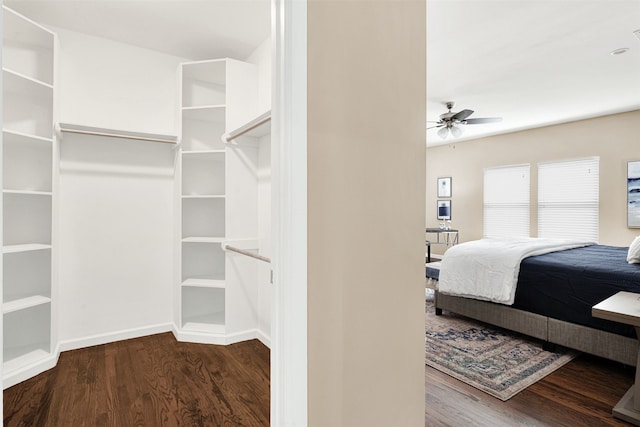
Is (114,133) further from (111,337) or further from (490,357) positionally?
(490,357)

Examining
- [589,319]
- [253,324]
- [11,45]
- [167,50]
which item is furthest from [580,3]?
[11,45]

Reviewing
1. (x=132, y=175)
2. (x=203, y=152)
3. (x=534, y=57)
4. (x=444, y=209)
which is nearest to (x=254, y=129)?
(x=203, y=152)

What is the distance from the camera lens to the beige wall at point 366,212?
4.21 ft

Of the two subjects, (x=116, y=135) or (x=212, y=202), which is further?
(x=212, y=202)

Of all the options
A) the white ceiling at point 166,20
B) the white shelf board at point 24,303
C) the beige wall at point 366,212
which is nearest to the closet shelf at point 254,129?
the white ceiling at point 166,20

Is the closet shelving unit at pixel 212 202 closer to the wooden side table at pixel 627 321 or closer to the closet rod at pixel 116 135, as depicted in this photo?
the closet rod at pixel 116 135

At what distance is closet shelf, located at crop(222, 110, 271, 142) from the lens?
241 cm

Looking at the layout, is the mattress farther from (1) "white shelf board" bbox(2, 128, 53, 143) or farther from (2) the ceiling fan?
(1) "white shelf board" bbox(2, 128, 53, 143)

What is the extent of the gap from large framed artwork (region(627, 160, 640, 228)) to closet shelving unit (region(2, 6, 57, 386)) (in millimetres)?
6703

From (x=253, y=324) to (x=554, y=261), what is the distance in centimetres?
269

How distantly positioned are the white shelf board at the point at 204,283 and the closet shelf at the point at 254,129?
48.6 inches

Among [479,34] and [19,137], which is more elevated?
[479,34]

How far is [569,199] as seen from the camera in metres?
5.65

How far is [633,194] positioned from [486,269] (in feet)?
11.0
